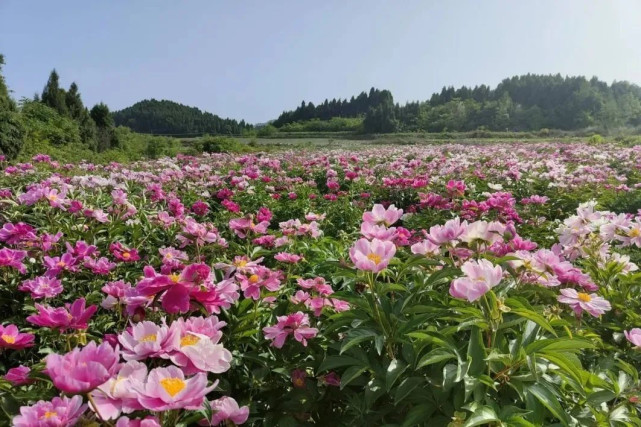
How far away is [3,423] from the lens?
971mm

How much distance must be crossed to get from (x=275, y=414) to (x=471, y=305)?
64 cm

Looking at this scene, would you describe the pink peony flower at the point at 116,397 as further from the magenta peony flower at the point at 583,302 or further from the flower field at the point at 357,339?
the magenta peony flower at the point at 583,302

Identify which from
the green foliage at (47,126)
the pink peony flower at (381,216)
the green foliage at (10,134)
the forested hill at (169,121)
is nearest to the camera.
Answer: the pink peony flower at (381,216)

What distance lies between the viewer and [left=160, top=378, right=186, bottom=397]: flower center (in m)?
0.78

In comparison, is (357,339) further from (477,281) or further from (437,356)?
(477,281)

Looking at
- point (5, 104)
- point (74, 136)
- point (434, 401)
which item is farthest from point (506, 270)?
point (74, 136)

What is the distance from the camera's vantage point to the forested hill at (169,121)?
8146cm

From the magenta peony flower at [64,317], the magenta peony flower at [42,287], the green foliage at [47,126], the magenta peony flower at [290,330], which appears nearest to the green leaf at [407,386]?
the magenta peony flower at [290,330]

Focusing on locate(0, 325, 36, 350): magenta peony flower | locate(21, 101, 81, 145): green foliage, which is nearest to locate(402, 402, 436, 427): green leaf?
locate(0, 325, 36, 350): magenta peony flower

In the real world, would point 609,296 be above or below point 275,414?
above

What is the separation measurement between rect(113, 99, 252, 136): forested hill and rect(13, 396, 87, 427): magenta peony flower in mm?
79897

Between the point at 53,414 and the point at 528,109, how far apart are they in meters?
77.5

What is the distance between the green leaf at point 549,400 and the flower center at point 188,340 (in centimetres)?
75

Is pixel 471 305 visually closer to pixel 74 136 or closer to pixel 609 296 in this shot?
pixel 609 296
